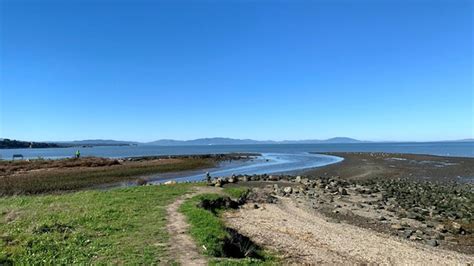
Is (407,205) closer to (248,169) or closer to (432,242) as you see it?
(432,242)

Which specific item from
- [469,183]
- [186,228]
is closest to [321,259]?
[186,228]

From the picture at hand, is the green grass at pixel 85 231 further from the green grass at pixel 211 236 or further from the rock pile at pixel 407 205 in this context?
the rock pile at pixel 407 205

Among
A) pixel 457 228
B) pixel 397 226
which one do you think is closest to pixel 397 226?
pixel 397 226

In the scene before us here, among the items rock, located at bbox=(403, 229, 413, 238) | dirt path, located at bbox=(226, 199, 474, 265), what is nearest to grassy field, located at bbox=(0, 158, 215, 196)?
dirt path, located at bbox=(226, 199, 474, 265)

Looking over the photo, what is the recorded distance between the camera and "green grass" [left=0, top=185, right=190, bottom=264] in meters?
9.82

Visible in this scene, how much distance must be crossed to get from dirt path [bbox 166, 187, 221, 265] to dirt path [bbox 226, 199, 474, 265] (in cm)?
226

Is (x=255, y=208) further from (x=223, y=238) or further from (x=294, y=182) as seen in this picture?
(x=294, y=182)

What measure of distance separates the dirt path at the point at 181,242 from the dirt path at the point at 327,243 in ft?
7.40

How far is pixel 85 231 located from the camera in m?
12.4

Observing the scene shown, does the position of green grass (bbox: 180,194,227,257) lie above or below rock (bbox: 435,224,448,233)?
above

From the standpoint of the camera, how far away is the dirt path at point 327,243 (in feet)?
38.3

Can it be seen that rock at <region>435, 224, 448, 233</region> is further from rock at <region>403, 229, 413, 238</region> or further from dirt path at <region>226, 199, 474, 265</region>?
dirt path at <region>226, 199, 474, 265</region>

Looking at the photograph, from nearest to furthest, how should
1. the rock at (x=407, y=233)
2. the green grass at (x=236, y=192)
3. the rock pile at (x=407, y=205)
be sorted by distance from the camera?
the rock at (x=407, y=233), the rock pile at (x=407, y=205), the green grass at (x=236, y=192)

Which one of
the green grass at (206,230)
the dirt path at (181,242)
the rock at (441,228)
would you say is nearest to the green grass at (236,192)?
the green grass at (206,230)
